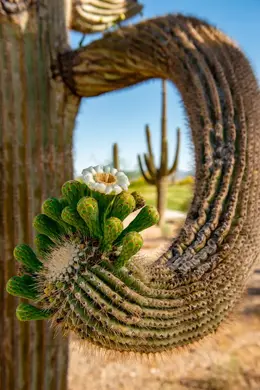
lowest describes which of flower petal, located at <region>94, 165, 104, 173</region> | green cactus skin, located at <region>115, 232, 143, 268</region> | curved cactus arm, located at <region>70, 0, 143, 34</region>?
green cactus skin, located at <region>115, 232, 143, 268</region>

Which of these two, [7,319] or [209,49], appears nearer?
[209,49]

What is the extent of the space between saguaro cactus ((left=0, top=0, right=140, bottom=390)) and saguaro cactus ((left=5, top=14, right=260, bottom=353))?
0.11 meters

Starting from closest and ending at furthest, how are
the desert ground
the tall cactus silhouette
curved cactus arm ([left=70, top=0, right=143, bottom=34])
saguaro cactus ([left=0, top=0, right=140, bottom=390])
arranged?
1. saguaro cactus ([left=0, top=0, right=140, bottom=390])
2. curved cactus arm ([left=70, top=0, right=143, bottom=34])
3. the desert ground
4. the tall cactus silhouette

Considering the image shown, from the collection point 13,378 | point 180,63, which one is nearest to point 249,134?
point 180,63

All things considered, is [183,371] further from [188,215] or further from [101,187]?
[101,187]

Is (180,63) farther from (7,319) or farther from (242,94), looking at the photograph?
(7,319)

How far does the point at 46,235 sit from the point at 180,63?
2.31 ft

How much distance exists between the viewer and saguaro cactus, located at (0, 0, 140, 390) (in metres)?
1.63

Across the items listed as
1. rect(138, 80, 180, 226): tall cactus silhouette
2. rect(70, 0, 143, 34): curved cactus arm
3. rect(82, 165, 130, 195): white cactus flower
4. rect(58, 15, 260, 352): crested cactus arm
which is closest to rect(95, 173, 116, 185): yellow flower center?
rect(82, 165, 130, 195): white cactus flower

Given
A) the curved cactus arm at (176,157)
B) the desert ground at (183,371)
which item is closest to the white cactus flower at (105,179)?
the desert ground at (183,371)

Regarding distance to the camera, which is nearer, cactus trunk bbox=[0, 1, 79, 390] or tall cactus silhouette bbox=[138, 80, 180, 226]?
cactus trunk bbox=[0, 1, 79, 390]

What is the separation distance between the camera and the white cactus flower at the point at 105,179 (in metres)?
0.71

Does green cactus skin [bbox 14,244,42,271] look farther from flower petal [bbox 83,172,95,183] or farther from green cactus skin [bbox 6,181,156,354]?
flower petal [bbox 83,172,95,183]

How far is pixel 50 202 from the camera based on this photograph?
778 millimetres
